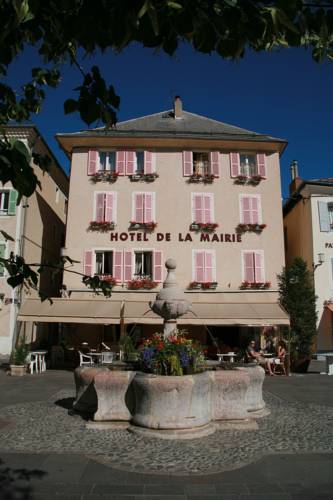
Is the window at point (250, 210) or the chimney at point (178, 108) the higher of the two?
the chimney at point (178, 108)

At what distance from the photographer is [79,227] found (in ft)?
73.7

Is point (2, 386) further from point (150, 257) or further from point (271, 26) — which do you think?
point (271, 26)

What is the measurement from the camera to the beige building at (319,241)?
22.5 meters

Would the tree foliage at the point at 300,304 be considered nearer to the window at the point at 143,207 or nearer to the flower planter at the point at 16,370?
the window at the point at 143,207

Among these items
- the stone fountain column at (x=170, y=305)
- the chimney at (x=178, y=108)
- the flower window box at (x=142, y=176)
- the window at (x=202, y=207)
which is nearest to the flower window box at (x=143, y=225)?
the window at (x=202, y=207)

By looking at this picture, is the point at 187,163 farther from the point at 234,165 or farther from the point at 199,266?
the point at 199,266

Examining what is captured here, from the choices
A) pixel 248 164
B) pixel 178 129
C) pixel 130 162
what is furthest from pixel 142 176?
pixel 248 164

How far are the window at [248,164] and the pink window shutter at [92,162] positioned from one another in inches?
278

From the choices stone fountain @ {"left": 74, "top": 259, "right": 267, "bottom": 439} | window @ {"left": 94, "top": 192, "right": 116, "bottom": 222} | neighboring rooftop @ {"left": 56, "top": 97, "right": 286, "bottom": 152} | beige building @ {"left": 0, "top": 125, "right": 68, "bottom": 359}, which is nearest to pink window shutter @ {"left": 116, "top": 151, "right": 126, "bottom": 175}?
neighboring rooftop @ {"left": 56, "top": 97, "right": 286, "bottom": 152}

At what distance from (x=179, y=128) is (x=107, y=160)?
467 cm

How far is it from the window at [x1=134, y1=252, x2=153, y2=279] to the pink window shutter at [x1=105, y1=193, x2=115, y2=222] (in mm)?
2216

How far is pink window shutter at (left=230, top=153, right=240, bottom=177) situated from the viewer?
23172mm

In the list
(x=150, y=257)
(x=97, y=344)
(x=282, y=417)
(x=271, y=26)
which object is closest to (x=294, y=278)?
(x=150, y=257)

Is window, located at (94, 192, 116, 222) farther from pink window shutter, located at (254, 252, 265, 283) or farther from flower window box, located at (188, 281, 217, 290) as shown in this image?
pink window shutter, located at (254, 252, 265, 283)
